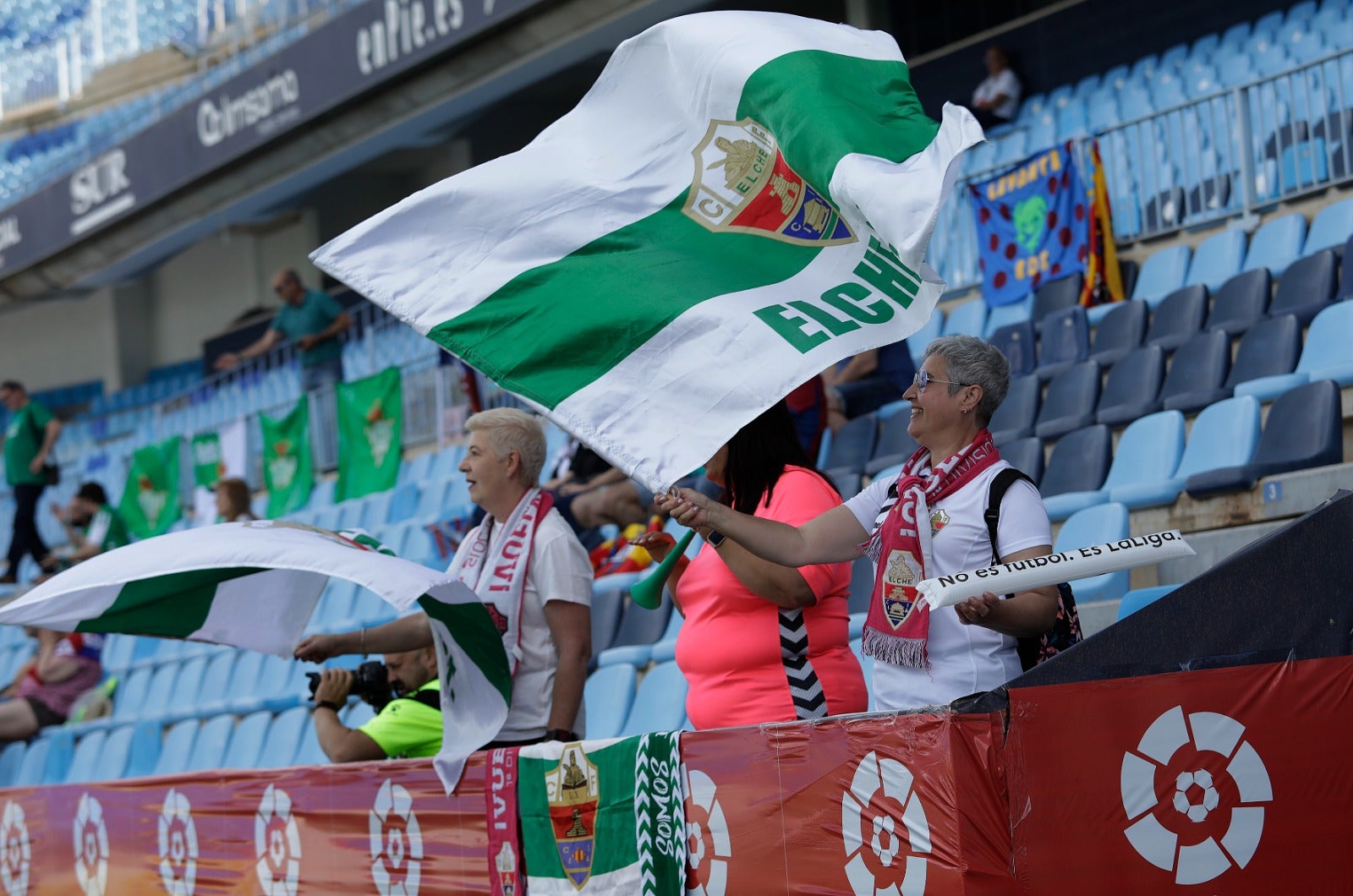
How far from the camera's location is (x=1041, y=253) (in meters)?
7.91

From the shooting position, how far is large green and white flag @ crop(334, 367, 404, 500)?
10.5 meters

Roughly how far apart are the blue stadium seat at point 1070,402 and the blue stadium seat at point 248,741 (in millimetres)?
3780

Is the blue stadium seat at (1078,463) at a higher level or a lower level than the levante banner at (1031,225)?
lower

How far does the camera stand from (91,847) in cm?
462

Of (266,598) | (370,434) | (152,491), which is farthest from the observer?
(152,491)

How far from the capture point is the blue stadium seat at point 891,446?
20.6ft

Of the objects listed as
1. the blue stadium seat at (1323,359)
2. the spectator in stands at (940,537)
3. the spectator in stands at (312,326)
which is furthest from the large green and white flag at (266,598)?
the spectator in stands at (312,326)

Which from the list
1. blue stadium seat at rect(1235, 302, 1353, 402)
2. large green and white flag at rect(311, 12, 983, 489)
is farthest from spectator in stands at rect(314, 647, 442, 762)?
blue stadium seat at rect(1235, 302, 1353, 402)

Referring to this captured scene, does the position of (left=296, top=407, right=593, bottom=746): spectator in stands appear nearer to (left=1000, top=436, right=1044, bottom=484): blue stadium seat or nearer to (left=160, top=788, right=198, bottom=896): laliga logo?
(left=160, top=788, right=198, bottom=896): laliga logo

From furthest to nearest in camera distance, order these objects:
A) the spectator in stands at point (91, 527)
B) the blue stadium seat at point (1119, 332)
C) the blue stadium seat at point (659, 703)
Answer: the spectator in stands at point (91, 527) < the blue stadium seat at point (1119, 332) < the blue stadium seat at point (659, 703)

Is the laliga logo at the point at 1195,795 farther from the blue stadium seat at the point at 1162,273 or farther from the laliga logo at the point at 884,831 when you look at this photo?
the blue stadium seat at the point at 1162,273

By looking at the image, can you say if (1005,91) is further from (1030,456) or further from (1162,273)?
(1030,456)

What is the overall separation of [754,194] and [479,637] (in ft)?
4.01

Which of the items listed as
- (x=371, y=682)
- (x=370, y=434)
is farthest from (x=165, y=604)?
(x=370, y=434)
